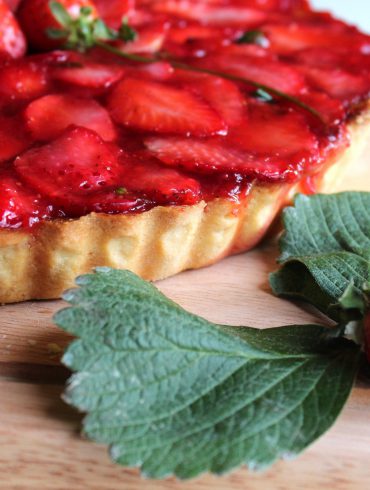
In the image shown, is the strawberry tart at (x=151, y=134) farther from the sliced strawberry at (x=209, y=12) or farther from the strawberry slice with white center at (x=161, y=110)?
the sliced strawberry at (x=209, y=12)

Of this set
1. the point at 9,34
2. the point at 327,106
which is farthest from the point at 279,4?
the point at 9,34

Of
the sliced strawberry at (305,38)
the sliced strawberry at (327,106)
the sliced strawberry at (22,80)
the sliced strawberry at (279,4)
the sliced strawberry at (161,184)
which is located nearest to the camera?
the sliced strawberry at (161,184)

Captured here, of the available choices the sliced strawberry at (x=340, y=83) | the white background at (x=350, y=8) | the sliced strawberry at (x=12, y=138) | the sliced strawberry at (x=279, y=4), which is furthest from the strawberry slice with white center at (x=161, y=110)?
the white background at (x=350, y=8)

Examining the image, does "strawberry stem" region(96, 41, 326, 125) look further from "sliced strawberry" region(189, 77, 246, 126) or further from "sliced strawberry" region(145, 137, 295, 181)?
"sliced strawberry" region(145, 137, 295, 181)

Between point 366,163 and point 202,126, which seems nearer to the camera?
point 202,126

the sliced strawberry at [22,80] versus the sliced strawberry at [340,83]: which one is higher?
the sliced strawberry at [340,83]

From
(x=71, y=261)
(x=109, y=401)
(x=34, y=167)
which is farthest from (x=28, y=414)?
(x=34, y=167)

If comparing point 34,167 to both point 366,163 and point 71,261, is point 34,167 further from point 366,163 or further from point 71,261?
point 366,163
